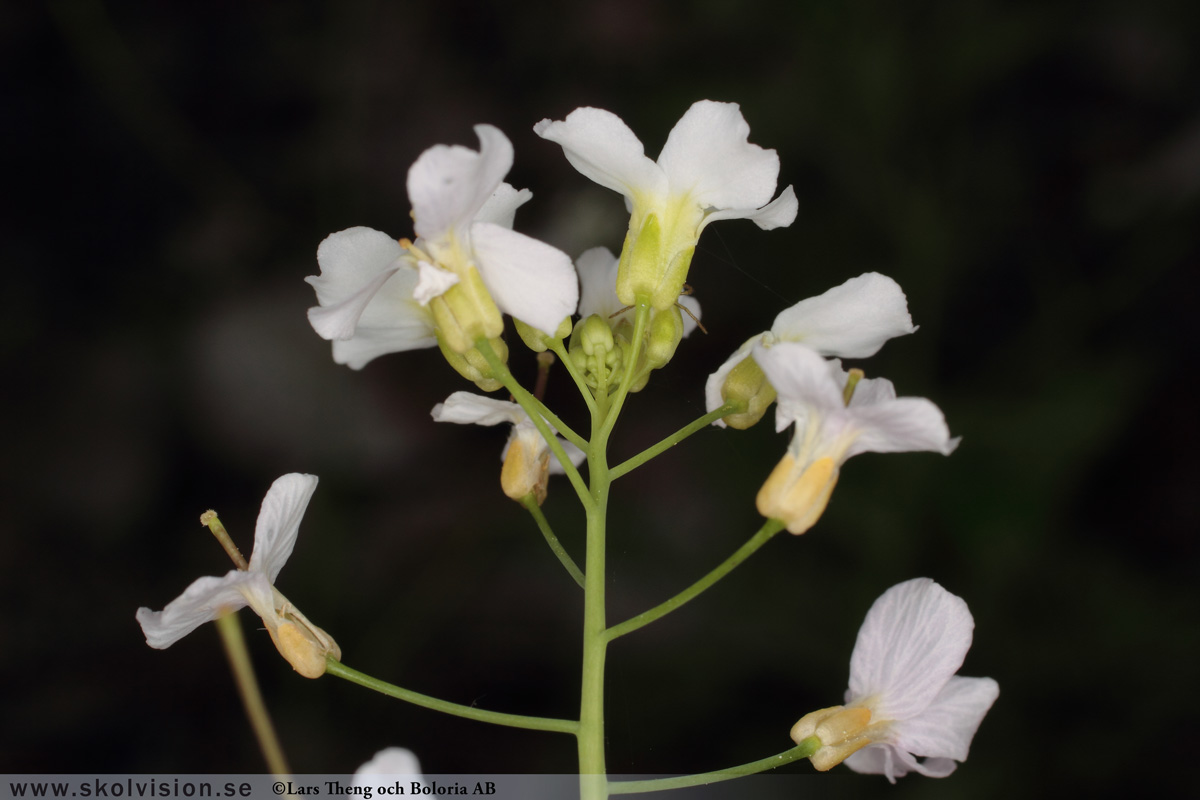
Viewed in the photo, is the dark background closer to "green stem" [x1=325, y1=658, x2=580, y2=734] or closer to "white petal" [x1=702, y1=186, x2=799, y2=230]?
"white petal" [x1=702, y1=186, x2=799, y2=230]

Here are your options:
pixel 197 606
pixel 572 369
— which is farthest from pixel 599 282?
pixel 197 606

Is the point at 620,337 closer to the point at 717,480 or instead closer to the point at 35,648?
the point at 717,480

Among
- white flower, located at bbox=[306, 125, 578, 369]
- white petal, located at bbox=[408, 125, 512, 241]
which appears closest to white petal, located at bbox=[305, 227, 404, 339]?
white flower, located at bbox=[306, 125, 578, 369]

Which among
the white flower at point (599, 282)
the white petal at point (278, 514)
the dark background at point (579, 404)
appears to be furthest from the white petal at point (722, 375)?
the dark background at point (579, 404)

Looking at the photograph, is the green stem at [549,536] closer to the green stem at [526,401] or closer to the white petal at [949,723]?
the green stem at [526,401]

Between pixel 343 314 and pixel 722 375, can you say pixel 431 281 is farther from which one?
pixel 722 375
